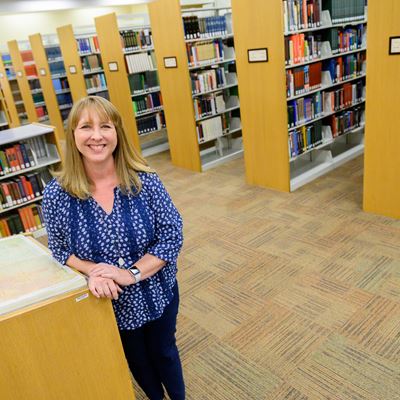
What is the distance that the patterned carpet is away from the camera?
205 cm

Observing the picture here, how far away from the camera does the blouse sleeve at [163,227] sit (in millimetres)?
1449

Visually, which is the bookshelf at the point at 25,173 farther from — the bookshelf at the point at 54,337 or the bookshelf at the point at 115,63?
the bookshelf at the point at 54,337

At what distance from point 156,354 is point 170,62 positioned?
4.11 meters

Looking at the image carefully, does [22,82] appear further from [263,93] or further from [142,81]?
[263,93]

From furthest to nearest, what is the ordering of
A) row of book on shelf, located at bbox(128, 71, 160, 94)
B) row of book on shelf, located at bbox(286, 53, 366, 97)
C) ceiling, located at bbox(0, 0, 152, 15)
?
ceiling, located at bbox(0, 0, 152, 15) < row of book on shelf, located at bbox(128, 71, 160, 94) < row of book on shelf, located at bbox(286, 53, 366, 97)

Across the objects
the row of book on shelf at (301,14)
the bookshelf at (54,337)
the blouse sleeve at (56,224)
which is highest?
the row of book on shelf at (301,14)

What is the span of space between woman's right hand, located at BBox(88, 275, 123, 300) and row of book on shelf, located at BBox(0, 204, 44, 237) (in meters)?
2.90

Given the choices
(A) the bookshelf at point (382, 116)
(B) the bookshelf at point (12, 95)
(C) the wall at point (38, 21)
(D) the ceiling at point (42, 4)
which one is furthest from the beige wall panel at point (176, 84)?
(C) the wall at point (38, 21)

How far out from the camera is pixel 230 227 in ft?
12.3


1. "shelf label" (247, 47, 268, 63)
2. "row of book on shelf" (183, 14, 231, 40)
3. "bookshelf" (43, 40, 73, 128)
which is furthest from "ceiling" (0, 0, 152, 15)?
"shelf label" (247, 47, 268, 63)

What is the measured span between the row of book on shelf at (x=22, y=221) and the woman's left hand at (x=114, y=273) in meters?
2.84

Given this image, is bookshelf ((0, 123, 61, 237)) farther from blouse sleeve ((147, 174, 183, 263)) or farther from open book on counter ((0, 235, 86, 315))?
blouse sleeve ((147, 174, 183, 263))

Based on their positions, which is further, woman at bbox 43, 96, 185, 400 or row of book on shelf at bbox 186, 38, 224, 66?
row of book on shelf at bbox 186, 38, 224, 66

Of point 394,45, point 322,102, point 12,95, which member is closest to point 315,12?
point 322,102
